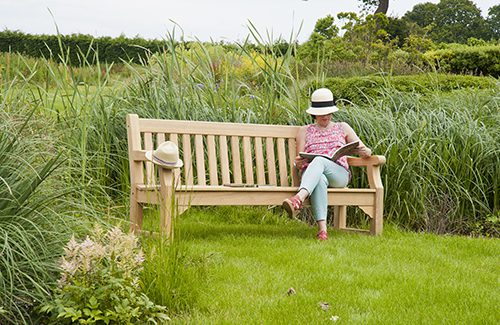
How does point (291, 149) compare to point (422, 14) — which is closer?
point (291, 149)

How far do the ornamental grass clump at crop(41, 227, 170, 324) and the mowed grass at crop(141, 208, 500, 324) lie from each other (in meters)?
0.26

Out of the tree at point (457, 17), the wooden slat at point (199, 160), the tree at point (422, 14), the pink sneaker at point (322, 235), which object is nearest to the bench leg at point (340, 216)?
the pink sneaker at point (322, 235)

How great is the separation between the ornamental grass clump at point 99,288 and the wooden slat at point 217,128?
8.31 feet

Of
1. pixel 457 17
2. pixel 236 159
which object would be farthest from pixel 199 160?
pixel 457 17

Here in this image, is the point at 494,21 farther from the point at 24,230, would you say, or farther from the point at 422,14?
the point at 24,230

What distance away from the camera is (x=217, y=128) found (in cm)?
605

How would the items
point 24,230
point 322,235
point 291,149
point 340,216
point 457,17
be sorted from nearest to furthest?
1. point 24,230
2. point 322,235
3. point 340,216
4. point 291,149
5. point 457,17

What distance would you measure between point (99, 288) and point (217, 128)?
9.93 feet

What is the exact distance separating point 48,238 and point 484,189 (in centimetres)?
446

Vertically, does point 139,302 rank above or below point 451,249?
above

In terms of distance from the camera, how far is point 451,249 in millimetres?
5406

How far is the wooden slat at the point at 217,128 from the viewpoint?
19.0 ft

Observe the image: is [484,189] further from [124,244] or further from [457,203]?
[124,244]

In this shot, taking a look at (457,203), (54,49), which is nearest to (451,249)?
(457,203)
